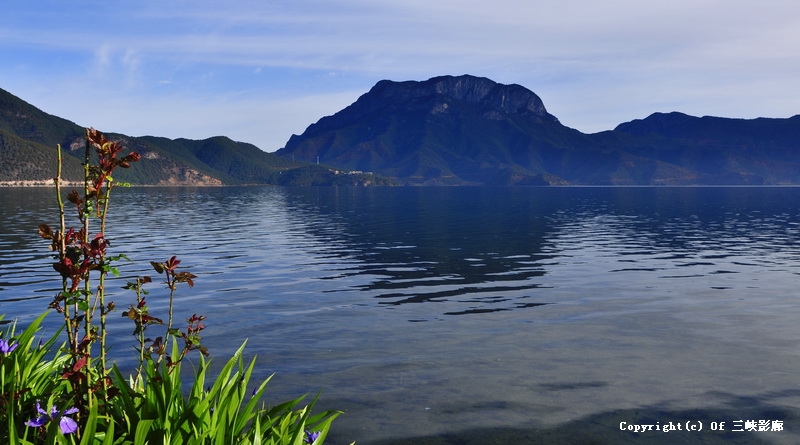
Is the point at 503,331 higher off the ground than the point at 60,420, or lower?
lower

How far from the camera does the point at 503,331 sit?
781 inches

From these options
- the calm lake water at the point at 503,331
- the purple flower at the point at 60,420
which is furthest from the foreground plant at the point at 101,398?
the calm lake water at the point at 503,331

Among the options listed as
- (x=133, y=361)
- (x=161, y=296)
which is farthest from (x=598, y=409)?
(x=161, y=296)

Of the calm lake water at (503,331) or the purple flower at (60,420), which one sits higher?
the purple flower at (60,420)

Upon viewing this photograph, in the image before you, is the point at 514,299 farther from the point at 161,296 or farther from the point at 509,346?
the point at 161,296

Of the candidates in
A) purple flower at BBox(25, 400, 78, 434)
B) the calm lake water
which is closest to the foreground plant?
purple flower at BBox(25, 400, 78, 434)

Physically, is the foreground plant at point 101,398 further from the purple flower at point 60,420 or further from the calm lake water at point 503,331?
the calm lake water at point 503,331

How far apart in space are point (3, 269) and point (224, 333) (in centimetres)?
1978

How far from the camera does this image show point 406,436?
1152 cm

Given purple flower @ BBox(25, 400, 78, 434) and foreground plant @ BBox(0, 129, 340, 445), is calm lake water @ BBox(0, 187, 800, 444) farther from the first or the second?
purple flower @ BBox(25, 400, 78, 434)

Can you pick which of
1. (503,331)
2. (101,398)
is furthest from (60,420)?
(503,331)

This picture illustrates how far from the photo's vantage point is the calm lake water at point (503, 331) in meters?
12.5

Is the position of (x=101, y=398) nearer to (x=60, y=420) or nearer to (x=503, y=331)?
(x=60, y=420)

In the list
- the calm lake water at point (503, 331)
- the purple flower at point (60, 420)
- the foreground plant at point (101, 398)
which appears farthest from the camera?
the calm lake water at point (503, 331)
